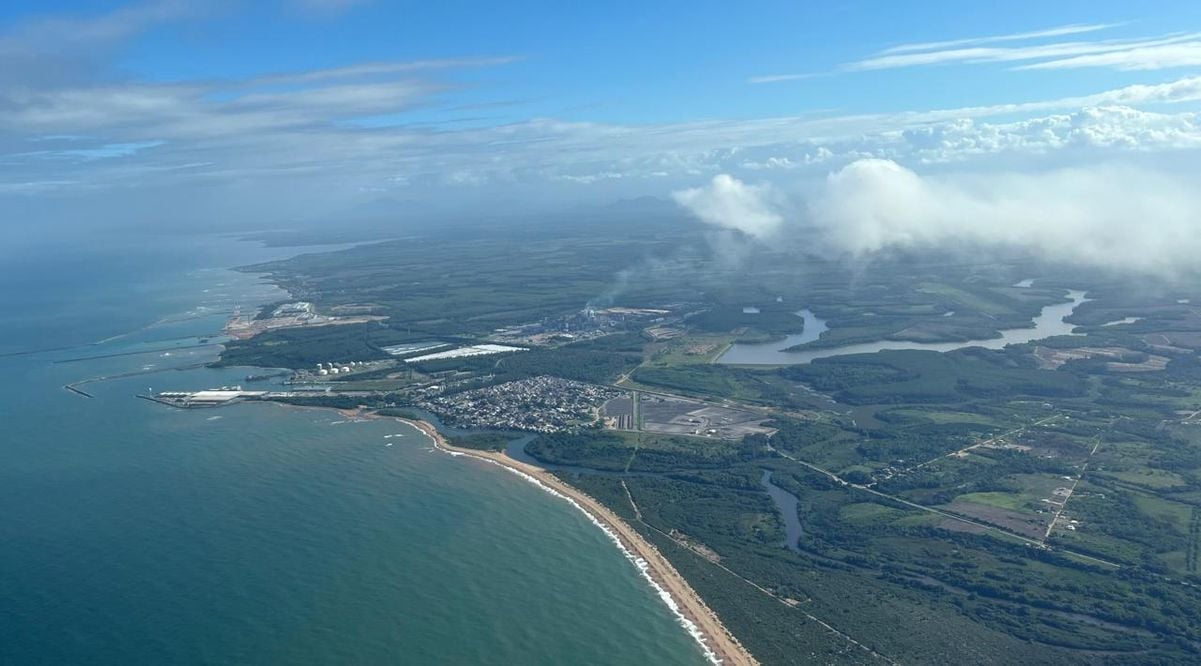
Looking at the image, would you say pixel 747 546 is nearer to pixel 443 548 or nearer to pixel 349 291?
pixel 443 548

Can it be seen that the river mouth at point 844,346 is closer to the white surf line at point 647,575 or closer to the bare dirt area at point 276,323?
the white surf line at point 647,575

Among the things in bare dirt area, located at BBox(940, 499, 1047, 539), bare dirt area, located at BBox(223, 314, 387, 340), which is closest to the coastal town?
bare dirt area, located at BBox(940, 499, 1047, 539)

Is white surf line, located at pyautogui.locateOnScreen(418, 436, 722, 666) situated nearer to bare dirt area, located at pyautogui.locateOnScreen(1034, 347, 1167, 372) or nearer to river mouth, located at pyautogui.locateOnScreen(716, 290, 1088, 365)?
river mouth, located at pyautogui.locateOnScreen(716, 290, 1088, 365)

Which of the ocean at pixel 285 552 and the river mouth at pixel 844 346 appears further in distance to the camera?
the river mouth at pixel 844 346

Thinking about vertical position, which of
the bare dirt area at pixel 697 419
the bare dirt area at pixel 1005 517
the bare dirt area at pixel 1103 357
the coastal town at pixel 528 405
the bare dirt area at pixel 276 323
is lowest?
the bare dirt area at pixel 1005 517

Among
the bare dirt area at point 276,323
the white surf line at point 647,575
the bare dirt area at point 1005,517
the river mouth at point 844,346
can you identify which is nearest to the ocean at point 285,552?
the white surf line at point 647,575

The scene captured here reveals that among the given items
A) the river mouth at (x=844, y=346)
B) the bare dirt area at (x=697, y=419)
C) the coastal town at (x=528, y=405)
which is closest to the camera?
the bare dirt area at (x=697, y=419)
